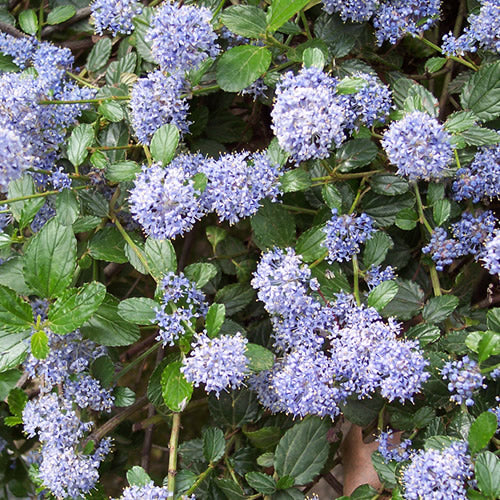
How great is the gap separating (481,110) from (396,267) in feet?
1.63

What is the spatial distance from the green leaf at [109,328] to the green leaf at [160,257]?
6.9 inches

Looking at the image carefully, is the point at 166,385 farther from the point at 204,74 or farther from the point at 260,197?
the point at 204,74

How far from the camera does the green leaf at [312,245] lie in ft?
5.79

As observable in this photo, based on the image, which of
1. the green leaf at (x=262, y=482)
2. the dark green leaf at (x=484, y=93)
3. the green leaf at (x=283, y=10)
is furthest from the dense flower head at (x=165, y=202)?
the dark green leaf at (x=484, y=93)

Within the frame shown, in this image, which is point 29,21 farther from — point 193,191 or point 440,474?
point 440,474

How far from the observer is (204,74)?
6.40ft

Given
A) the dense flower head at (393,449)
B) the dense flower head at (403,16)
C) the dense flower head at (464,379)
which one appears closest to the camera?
the dense flower head at (464,379)

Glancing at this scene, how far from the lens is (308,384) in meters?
1.62

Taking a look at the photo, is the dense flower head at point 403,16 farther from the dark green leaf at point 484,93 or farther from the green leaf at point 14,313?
the green leaf at point 14,313

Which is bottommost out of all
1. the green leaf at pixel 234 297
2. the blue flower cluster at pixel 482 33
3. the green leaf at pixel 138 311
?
the green leaf at pixel 234 297

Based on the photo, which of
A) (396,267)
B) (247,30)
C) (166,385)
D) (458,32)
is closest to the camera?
(166,385)

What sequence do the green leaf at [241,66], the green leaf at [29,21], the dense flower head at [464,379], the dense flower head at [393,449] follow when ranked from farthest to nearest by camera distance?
the green leaf at [29,21], the green leaf at [241,66], the dense flower head at [393,449], the dense flower head at [464,379]

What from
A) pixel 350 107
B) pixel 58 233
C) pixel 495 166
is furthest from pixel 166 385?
pixel 495 166

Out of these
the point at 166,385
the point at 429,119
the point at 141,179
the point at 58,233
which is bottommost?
the point at 166,385
